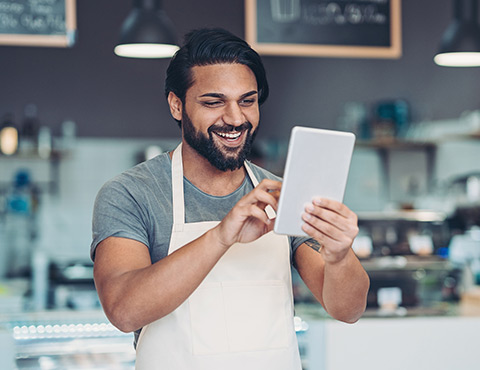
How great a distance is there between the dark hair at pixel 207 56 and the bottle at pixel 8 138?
13.1ft

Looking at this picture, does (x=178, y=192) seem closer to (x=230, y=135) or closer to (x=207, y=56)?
(x=230, y=135)

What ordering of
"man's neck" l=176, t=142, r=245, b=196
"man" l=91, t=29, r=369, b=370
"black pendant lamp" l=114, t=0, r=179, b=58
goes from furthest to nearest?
"black pendant lamp" l=114, t=0, r=179, b=58 → "man's neck" l=176, t=142, r=245, b=196 → "man" l=91, t=29, r=369, b=370

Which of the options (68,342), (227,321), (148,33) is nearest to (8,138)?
(148,33)

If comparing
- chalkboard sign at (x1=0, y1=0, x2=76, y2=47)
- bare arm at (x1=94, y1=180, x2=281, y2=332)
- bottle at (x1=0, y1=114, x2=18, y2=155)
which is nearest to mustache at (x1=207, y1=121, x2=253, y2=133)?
bare arm at (x1=94, y1=180, x2=281, y2=332)

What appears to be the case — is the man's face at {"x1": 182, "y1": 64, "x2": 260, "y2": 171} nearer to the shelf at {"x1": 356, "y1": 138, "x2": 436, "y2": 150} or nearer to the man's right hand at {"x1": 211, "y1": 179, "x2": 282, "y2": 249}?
→ the man's right hand at {"x1": 211, "y1": 179, "x2": 282, "y2": 249}

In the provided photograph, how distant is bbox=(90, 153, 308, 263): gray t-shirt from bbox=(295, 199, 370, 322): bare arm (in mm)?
102

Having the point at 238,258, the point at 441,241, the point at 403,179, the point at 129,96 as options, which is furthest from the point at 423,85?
the point at 238,258

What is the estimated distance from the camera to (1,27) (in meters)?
4.30

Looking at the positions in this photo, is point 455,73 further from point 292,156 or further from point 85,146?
point 292,156

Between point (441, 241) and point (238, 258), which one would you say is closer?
point (238, 258)

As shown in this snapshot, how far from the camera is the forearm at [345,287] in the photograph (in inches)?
62.9

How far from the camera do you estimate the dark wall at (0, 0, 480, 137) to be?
18.8 ft

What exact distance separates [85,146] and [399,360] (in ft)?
11.5

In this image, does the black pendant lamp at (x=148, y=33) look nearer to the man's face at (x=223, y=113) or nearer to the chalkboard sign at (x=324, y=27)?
the chalkboard sign at (x=324, y=27)
